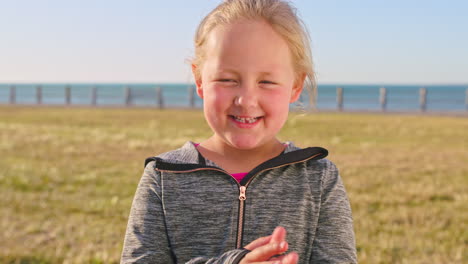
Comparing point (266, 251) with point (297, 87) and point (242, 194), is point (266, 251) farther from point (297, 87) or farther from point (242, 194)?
point (297, 87)

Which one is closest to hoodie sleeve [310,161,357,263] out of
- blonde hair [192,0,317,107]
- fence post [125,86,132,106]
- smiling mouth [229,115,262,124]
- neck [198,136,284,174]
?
neck [198,136,284,174]

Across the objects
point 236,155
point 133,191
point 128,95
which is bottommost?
point 128,95

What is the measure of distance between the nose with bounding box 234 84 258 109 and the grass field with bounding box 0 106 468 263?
1.93 feet

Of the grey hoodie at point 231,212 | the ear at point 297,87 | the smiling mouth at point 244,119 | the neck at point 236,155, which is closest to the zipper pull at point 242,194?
the grey hoodie at point 231,212

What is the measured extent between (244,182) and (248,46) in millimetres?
464

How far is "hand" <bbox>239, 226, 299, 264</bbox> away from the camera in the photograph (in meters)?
1.43

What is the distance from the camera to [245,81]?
69.2 inches

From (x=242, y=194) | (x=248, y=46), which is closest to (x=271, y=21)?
(x=248, y=46)

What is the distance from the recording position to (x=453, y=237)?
488 cm

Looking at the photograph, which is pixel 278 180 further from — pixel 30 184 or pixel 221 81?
pixel 30 184

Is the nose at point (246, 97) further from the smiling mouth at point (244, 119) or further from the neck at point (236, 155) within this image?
the neck at point (236, 155)

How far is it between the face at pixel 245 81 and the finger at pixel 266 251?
0.44 metres

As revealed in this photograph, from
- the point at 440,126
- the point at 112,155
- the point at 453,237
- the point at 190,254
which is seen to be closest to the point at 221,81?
the point at 190,254

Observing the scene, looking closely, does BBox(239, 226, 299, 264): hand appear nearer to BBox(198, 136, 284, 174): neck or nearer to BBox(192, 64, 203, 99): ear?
BBox(198, 136, 284, 174): neck
